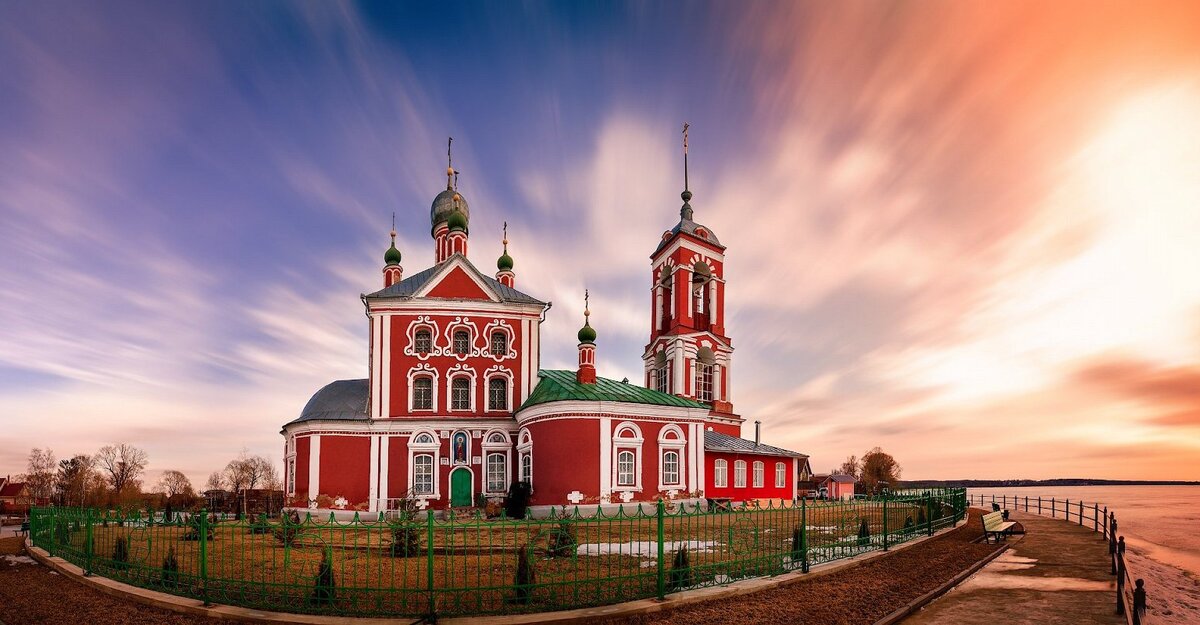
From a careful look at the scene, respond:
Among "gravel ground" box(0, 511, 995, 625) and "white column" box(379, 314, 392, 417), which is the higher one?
"white column" box(379, 314, 392, 417)

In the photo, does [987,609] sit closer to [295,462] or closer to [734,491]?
[734,491]

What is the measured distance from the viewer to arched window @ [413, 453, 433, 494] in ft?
96.6

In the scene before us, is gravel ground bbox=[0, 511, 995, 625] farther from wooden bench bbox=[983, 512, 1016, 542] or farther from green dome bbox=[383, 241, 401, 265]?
green dome bbox=[383, 241, 401, 265]

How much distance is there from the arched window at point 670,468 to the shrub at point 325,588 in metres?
20.2

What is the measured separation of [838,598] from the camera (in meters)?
10.8

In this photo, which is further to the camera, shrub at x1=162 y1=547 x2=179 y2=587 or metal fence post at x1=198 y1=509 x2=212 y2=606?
shrub at x1=162 y1=547 x2=179 y2=587

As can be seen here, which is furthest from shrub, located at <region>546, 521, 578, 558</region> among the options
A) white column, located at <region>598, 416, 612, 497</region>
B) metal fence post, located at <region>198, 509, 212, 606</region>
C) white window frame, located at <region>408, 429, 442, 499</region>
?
white window frame, located at <region>408, 429, 442, 499</region>

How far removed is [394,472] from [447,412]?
3.32 meters

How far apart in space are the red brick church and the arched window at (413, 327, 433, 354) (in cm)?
5

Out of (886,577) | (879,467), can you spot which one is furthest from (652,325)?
(879,467)

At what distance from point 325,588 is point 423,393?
21.6 metres

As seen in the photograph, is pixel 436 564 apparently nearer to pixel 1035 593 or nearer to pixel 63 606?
pixel 63 606

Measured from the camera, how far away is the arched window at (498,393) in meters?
31.0

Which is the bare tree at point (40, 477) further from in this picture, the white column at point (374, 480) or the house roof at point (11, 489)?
the white column at point (374, 480)
